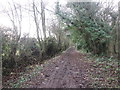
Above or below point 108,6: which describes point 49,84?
below

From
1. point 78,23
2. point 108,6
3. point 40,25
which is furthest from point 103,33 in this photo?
point 40,25

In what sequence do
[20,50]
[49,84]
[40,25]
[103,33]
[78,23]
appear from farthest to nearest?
1. [40,25]
2. [78,23]
3. [103,33]
4. [20,50]
5. [49,84]

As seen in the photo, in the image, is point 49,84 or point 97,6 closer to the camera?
point 49,84

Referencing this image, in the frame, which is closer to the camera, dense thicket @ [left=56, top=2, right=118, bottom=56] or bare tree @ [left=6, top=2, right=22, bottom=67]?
bare tree @ [left=6, top=2, right=22, bottom=67]

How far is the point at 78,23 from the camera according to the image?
11.7 m

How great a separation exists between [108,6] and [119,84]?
32.3 ft

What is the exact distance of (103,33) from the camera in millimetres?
10570

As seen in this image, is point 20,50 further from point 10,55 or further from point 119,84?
point 119,84

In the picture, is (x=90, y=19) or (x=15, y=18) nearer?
(x=15, y=18)

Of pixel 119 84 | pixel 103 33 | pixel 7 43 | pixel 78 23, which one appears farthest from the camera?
pixel 78 23

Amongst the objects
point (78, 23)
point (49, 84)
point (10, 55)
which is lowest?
point (49, 84)

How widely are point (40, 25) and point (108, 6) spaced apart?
271 inches

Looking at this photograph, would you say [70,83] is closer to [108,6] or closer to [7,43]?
[7,43]

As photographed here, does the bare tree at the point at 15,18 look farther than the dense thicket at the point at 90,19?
No
